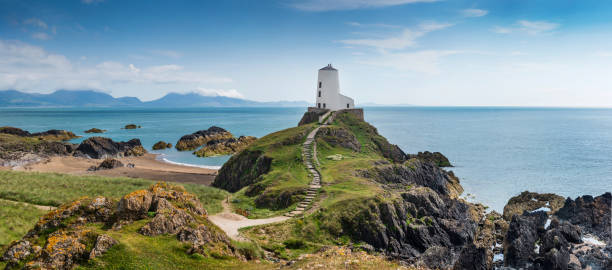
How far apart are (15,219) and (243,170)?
2844 centimetres

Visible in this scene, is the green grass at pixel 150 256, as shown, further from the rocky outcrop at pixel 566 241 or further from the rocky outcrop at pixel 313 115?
the rocky outcrop at pixel 313 115

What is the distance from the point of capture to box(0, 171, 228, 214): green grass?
82.6ft

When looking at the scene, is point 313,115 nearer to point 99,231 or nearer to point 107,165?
point 107,165

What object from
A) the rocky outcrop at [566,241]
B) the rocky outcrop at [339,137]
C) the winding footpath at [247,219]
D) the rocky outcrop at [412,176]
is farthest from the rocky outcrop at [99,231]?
the rocky outcrop at [339,137]

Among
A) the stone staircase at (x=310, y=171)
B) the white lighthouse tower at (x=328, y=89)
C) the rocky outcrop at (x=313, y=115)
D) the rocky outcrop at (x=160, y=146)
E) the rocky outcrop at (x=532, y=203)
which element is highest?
the white lighthouse tower at (x=328, y=89)

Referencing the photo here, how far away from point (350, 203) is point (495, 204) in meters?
31.0

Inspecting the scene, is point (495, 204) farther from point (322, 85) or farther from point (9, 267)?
point (9, 267)

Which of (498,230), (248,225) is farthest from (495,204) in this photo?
(248,225)

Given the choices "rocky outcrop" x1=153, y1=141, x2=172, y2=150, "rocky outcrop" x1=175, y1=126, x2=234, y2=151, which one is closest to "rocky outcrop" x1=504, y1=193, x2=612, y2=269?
"rocky outcrop" x1=175, y1=126, x2=234, y2=151

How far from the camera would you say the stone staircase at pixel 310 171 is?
Answer: 2973 cm

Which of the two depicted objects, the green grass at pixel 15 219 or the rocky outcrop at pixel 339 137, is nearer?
the green grass at pixel 15 219

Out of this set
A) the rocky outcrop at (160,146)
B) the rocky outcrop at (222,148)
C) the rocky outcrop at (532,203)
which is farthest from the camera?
the rocky outcrop at (160,146)

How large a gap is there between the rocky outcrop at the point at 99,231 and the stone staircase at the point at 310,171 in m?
12.6

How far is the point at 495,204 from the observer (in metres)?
48.5
